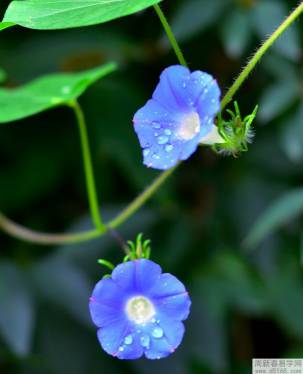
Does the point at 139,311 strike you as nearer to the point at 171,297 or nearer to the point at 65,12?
the point at 171,297

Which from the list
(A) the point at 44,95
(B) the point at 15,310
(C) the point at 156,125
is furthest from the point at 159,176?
(B) the point at 15,310

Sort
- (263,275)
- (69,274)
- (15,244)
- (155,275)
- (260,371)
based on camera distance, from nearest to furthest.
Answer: (155,275), (260,371), (69,274), (263,275), (15,244)

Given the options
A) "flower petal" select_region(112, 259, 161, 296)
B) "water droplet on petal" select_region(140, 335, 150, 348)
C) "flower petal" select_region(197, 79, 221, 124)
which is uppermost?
"flower petal" select_region(197, 79, 221, 124)

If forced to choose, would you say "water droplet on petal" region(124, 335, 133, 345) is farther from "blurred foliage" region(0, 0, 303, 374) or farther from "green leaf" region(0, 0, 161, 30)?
"blurred foliage" region(0, 0, 303, 374)

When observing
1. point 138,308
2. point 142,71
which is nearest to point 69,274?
point 142,71

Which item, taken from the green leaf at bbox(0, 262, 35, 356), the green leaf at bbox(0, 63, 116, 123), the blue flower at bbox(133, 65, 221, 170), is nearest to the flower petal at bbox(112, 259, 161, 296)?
the blue flower at bbox(133, 65, 221, 170)

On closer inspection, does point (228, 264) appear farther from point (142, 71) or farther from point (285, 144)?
point (142, 71)
